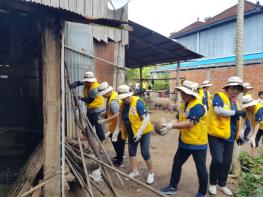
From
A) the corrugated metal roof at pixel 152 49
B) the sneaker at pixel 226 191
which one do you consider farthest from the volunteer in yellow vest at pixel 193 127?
the corrugated metal roof at pixel 152 49

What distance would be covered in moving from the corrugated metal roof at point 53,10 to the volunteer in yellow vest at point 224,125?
2.00 meters

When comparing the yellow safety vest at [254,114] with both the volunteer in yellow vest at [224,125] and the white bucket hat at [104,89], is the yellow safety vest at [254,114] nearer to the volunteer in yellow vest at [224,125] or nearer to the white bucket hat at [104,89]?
the volunteer in yellow vest at [224,125]

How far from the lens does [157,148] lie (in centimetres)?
930

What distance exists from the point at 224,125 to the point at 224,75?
584 inches

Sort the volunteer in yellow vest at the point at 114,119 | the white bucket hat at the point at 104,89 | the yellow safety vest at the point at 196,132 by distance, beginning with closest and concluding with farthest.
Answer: the yellow safety vest at the point at 196,132
the volunteer in yellow vest at the point at 114,119
the white bucket hat at the point at 104,89

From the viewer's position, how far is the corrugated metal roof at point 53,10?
382 centimetres

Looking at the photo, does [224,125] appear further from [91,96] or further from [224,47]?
[224,47]

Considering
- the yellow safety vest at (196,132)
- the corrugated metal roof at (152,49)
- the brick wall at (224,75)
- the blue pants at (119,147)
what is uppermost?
the corrugated metal roof at (152,49)

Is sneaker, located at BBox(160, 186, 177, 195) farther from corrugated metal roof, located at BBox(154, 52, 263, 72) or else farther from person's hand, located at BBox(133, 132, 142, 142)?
corrugated metal roof, located at BBox(154, 52, 263, 72)

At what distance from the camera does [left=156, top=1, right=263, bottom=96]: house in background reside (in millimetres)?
17862

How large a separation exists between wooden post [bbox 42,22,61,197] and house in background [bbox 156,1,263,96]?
571 inches

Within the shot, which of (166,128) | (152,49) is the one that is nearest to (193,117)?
(166,128)

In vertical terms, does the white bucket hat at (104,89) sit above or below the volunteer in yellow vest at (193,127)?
above

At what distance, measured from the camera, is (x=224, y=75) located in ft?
63.5
